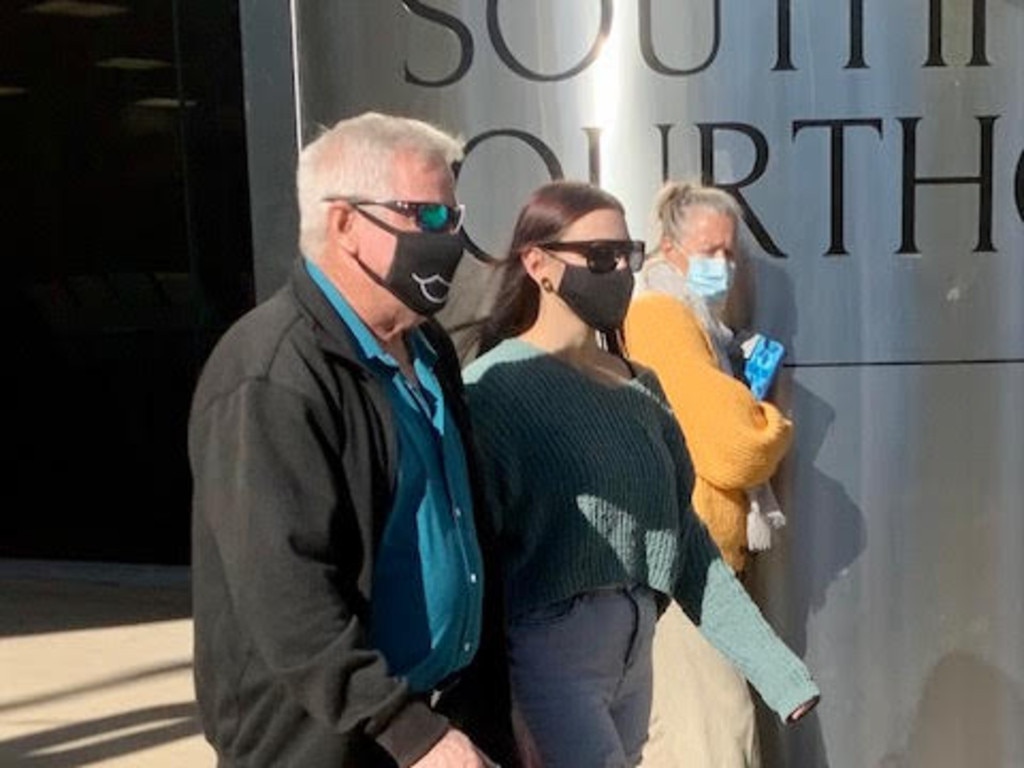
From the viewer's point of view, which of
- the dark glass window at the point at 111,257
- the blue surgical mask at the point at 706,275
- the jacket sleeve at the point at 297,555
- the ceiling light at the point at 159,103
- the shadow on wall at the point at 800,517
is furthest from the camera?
the ceiling light at the point at 159,103

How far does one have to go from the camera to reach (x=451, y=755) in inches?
79.6

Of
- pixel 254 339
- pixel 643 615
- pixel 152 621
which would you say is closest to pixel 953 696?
pixel 643 615

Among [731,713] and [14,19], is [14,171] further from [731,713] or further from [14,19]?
[731,713]

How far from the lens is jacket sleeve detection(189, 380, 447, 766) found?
194 cm

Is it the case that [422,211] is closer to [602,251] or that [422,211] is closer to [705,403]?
[602,251]

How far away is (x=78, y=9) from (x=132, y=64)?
37 cm

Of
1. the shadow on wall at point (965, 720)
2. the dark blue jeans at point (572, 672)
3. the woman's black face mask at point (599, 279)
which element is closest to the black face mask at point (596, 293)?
the woman's black face mask at point (599, 279)

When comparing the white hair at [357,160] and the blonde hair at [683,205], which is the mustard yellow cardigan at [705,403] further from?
the white hair at [357,160]

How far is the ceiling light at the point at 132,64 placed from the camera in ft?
25.2

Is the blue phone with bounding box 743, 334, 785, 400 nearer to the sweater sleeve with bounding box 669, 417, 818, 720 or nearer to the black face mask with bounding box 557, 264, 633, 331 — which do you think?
the sweater sleeve with bounding box 669, 417, 818, 720

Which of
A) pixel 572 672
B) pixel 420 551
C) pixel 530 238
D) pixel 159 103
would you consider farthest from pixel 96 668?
pixel 420 551

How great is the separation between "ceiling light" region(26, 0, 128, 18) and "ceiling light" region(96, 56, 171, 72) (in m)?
0.20

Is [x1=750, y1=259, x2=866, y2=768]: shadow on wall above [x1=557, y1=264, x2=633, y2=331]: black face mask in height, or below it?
below

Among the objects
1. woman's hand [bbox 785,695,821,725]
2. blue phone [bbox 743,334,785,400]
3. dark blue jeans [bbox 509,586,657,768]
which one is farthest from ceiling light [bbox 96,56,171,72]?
woman's hand [bbox 785,695,821,725]
